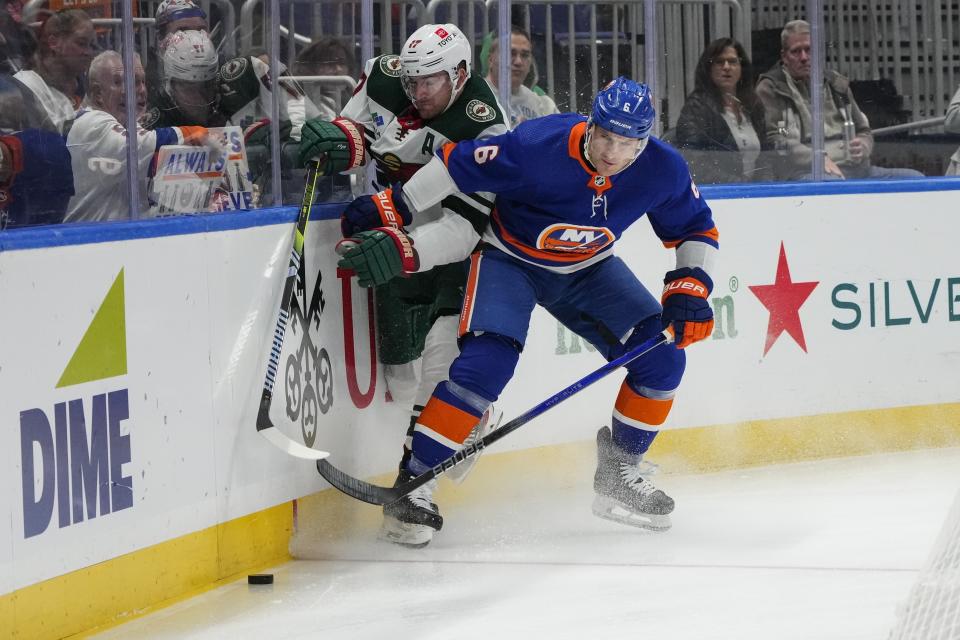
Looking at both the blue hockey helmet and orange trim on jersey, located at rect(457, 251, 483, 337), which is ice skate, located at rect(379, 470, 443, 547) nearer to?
orange trim on jersey, located at rect(457, 251, 483, 337)

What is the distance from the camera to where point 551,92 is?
14.6 feet

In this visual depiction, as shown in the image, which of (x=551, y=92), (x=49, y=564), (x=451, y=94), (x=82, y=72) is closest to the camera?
(x=49, y=564)

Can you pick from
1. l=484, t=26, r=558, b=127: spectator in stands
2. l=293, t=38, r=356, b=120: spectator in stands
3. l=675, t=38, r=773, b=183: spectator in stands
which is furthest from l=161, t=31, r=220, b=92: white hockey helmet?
l=675, t=38, r=773, b=183: spectator in stands

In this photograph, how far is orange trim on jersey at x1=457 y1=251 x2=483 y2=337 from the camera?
365 centimetres

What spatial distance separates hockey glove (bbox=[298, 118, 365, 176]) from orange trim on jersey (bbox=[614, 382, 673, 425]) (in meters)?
0.91

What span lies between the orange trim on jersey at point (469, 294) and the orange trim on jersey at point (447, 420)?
0.64 ft

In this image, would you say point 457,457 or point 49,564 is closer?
point 49,564

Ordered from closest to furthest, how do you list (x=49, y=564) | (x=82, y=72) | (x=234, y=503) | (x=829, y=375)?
(x=49, y=564) < (x=82, y=72) < (x=234, y=503) < (x=829, y=375)

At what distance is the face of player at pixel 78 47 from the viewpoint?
10.2 feet

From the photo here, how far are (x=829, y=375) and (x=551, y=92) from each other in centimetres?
127

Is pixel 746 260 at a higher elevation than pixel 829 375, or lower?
higher

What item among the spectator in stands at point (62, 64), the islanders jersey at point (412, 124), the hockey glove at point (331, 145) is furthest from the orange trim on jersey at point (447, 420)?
the spectator in stands at point (62, 64)

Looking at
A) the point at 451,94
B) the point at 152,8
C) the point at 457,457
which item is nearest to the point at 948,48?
the point at 451,94

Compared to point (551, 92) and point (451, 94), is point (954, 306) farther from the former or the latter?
point (451, 94)
